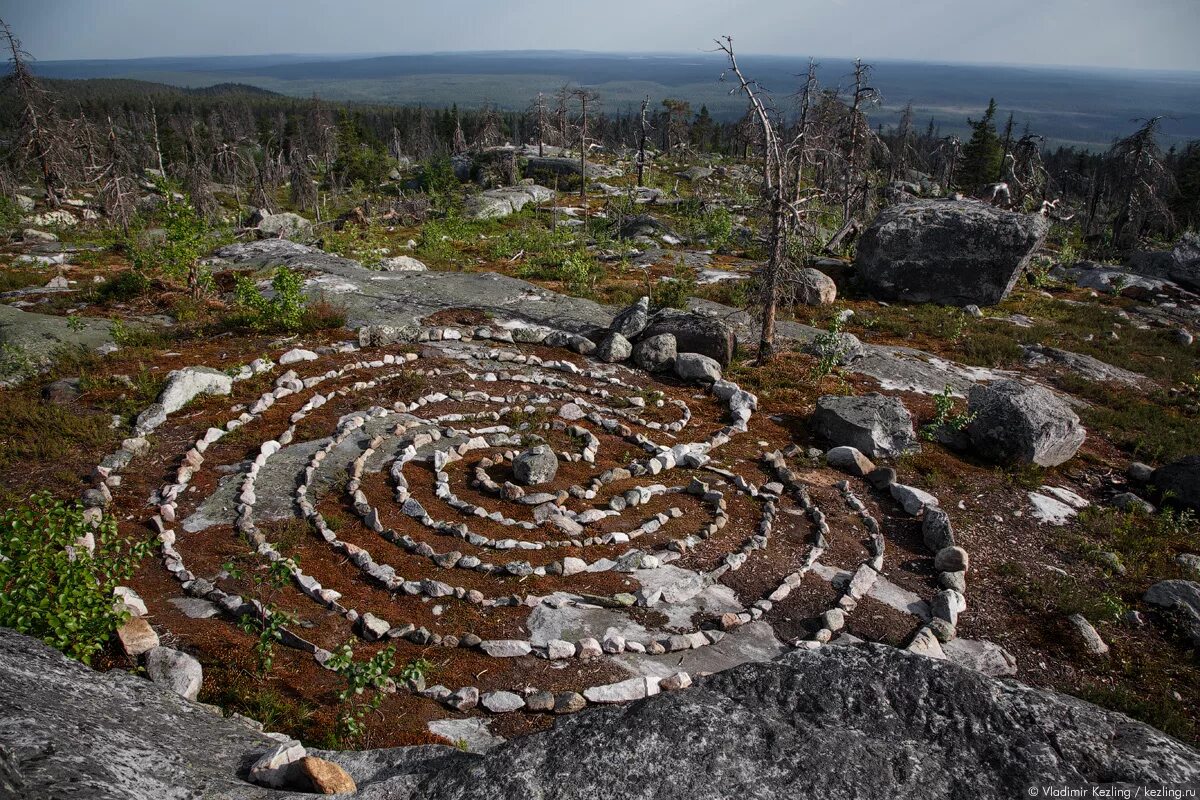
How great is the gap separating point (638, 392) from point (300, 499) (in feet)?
26.4

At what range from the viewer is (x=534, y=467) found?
11.7 meters

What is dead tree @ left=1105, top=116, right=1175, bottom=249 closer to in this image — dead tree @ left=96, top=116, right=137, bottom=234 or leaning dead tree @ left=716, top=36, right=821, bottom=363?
leaning dead tree @ left=716, top=36, right=821, bottom=363

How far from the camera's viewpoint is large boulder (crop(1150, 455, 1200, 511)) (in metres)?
12.3

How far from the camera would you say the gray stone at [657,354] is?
56.3 ft

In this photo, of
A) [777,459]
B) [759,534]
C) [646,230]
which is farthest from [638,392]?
[646,230]

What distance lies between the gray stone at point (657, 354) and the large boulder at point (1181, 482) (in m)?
10.3

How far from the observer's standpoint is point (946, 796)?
3.92 meters

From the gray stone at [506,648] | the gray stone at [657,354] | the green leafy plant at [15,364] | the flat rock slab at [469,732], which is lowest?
the gray stone at [506,648]

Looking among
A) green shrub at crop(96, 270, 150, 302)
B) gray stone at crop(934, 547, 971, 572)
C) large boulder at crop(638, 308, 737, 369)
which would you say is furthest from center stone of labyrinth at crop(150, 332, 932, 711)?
green shrub at crop(96, 270, 150, 302)

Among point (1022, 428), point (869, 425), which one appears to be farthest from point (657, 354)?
point (1022, 428)

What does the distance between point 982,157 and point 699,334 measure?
210 ft

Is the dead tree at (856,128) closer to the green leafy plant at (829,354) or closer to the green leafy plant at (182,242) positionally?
the green leafy plant at (829,354)

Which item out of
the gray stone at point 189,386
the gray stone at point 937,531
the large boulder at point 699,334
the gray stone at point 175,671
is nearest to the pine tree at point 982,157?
the large boulder at point 699,334

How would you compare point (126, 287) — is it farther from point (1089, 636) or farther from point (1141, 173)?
point (1141, 173)
